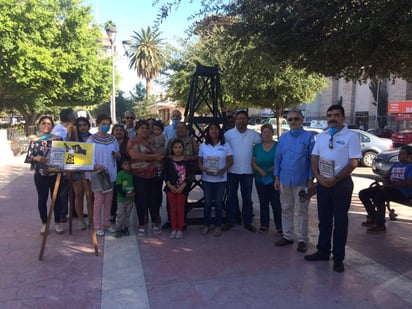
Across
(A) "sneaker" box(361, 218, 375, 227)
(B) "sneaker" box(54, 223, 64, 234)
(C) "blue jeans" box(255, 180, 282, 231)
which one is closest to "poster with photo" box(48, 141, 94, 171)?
(B) "sneaker" box(54, 223, 64, 234)

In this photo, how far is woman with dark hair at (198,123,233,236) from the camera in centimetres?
530

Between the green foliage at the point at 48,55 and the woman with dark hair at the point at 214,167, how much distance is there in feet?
51.6

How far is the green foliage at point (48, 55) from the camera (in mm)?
17906

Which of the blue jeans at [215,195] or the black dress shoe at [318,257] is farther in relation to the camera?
the blue jeans at [215,195]

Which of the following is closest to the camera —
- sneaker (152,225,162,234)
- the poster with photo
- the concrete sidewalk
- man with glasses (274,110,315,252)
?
the concrete sidewalk

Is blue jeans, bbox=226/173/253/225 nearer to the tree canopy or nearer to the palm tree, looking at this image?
the tree canopy

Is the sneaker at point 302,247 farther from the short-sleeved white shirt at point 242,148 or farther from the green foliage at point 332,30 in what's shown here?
the green foliage at point 332,30

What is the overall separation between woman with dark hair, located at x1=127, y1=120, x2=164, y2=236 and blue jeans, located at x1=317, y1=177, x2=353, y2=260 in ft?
7.63

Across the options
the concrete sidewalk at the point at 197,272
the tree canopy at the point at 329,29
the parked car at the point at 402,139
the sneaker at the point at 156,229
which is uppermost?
the tree canopy at the point at 329,29

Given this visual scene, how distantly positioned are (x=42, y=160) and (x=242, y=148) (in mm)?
A: 2723

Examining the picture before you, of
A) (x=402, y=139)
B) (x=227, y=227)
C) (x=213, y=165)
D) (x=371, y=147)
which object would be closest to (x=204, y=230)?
(x=227, y=227)

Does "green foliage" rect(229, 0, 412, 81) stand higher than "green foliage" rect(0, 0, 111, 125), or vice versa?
"green foliage" rect(0, 0, 111, 125)

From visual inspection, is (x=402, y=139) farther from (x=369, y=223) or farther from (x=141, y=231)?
(x=141, y=231)

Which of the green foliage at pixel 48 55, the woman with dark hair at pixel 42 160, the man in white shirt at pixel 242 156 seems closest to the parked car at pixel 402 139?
the man in white shirt at pixel 242 156
